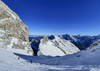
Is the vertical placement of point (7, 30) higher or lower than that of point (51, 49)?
higher

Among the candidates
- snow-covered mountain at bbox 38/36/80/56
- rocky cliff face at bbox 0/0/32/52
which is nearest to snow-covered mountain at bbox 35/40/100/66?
snow-covered mountain at bbox 38/36/80/56

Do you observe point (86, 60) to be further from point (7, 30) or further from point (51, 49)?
point (51, 49)

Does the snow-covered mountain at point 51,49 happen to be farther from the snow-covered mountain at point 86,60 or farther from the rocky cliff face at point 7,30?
the snow-covered mountain at point 86,60

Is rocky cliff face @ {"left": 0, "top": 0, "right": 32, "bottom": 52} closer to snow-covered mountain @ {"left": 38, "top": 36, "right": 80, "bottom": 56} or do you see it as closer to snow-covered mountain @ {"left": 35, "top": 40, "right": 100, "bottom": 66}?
snow-covered mountain @ {"left": 38, "top": 36, "right": 80, "bottom": 56}

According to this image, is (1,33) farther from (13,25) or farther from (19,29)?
(19,29)

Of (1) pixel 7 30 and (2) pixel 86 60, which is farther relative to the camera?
(1) pixel 7 30

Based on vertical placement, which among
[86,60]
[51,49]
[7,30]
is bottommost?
[51,49]

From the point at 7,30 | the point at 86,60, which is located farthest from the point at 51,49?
the point at 86,60

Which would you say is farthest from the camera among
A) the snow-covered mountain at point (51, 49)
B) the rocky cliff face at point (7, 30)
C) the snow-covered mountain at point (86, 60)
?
the snow-covered mountain at point (51, 49)

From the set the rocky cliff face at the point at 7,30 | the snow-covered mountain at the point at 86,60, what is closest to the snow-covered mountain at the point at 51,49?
the rocky cliff face at the point at 7,30

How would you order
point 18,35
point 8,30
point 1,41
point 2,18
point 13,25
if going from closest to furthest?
1. point 1,41
2. point 2,18
3. point 8,30
4. point 13,25
5. point 18,35

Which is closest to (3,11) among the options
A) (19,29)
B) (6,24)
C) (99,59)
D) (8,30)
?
(6,24)

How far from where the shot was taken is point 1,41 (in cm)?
3156

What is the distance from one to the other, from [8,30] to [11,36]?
4.40m
